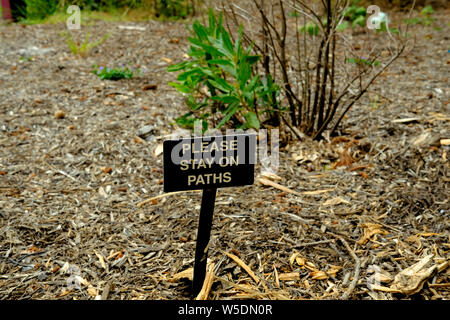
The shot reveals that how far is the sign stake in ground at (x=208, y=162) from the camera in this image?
1539mm

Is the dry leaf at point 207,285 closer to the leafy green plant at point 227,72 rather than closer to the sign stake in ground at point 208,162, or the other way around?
the sign stake in ground at point 208,162

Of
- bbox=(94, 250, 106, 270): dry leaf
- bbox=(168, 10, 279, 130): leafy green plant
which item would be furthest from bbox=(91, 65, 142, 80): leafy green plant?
bbox=(94, 250, 106, 270): dry leaf

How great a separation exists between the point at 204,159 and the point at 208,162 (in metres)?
0.02

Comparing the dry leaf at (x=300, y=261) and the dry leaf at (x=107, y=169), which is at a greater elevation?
the dry leaf at (x=107, y=169)

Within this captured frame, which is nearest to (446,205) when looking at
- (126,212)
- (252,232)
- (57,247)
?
(252,232)

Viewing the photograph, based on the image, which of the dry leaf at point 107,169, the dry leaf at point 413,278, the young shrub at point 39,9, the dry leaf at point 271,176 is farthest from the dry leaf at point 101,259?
the young shrub at point 39,9

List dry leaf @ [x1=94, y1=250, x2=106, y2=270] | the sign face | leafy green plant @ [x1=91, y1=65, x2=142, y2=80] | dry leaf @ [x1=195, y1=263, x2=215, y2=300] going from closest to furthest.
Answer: the sign face
dry leaf @ [x1=195, y1=263, x2=215, y2=300]
dry leaf @ [x1=94, y1=250, x2=106, y2=270]
leafy green plant @ [x1=91, y1=65, x2=142, y2=80]

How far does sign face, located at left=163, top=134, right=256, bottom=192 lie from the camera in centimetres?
154

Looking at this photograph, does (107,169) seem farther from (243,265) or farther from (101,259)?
(243,265)

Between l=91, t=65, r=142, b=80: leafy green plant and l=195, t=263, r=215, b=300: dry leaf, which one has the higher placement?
l=91, t=65, r=142, b=80: leafy green plant

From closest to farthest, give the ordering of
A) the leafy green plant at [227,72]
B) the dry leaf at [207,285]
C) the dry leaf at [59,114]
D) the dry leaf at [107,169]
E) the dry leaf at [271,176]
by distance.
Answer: the dry leaf at [207,285]
the leafy green plant at [227,72]
the dry leaf at [271,176]
the dry leaf at [107,169]
the dry leaf at [59,114]

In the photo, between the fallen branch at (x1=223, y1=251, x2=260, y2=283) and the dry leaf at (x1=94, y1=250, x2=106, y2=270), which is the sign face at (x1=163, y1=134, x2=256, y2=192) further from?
the dry leaf at (x1=94, y1=250, x2=106, y2=270)

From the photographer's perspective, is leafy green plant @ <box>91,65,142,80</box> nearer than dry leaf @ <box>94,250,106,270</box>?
No
